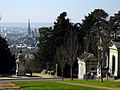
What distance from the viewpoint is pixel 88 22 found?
226 feet

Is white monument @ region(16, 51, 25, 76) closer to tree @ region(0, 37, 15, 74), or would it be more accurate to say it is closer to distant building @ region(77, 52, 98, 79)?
tree @ region(0, 37, 15, 74)

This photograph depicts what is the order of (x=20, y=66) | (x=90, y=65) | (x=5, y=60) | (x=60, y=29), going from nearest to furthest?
(x=90, y=65)
(x=20, y=66)
(x=5, y=60)
(x=60, y=29)

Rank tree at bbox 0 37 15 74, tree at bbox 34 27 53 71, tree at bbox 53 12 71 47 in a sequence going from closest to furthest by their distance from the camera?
tree at bbox 0 37 15 74, tree at bbox 53 12 71 47, tree at bbox 34 27 53 71

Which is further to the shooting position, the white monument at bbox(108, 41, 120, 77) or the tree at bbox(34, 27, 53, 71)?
the tree at bbox(34, 27, 53, 71)

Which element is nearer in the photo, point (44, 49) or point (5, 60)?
point (5, 60)

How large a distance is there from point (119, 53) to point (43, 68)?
29.5 m

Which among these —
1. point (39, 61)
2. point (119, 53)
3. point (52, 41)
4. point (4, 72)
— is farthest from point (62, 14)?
point (119, 53)

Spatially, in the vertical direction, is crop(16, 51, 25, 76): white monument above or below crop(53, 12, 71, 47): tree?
below

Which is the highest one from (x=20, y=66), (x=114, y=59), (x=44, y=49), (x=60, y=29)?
(x=60, y=29)

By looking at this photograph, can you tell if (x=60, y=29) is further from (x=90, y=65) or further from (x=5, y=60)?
(x=90, y=65)

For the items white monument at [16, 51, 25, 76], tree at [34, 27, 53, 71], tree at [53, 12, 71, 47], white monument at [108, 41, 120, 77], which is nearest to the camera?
white monument at [108, 41, 120, 77]

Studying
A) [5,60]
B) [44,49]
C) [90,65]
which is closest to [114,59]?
[90,65]

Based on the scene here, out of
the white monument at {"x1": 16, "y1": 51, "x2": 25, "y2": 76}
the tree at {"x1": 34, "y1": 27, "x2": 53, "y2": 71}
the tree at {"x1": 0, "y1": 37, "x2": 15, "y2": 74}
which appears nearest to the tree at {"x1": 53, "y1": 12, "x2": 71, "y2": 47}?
the tree at {"x1": 34, "y1": 27, "x2": 53, "y2": 71}

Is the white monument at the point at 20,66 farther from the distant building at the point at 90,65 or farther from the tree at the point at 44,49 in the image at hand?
the tree at the point at 44,49
